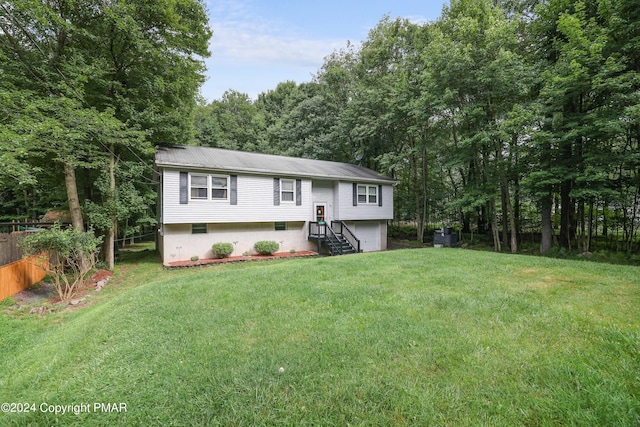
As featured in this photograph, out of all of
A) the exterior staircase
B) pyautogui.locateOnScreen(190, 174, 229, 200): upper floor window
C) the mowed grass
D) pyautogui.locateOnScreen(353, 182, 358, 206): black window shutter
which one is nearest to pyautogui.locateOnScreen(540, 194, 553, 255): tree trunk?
the mowed grass

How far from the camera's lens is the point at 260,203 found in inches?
519

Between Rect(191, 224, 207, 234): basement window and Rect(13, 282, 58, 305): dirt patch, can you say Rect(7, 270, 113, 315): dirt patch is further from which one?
Rect(191, 224, 207, 234): basement window

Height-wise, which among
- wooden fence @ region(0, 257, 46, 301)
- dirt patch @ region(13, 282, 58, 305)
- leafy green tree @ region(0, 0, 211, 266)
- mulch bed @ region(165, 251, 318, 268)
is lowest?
dirt patch @ region(13, 282, 58, 305)

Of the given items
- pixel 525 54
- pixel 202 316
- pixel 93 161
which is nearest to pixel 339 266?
pixel 202 316

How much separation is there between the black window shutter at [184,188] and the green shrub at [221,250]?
2.35 m

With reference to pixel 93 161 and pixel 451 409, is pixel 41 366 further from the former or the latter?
pixel 93 161

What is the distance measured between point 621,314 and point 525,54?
15.3 metres

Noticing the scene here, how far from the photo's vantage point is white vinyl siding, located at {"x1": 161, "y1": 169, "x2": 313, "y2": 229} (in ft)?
36.4

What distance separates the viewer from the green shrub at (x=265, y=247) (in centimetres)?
1324

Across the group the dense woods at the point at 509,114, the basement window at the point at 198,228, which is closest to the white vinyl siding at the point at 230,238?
the basement window at the point at 198,228

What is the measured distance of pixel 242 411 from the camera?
7.16ft

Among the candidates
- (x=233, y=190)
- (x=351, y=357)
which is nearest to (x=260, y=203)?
(x=233, y=190)

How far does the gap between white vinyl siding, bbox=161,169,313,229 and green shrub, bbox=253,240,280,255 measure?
1090mm

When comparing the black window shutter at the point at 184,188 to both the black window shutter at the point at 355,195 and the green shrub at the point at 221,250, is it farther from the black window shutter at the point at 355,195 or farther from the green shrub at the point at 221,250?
the black window shutter at the point at 355,195
